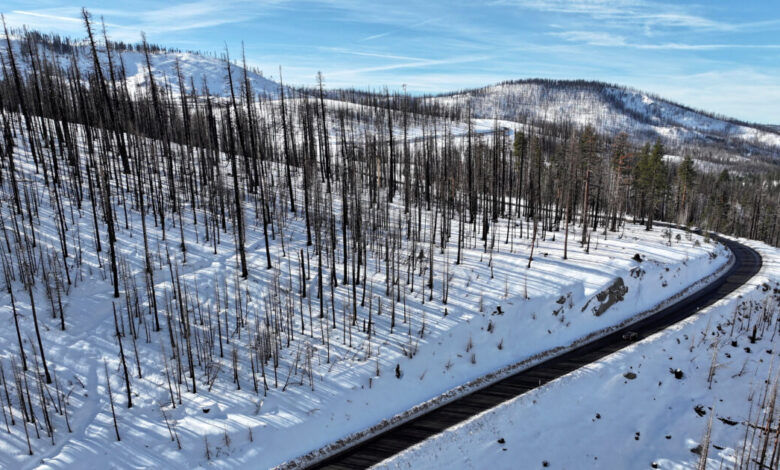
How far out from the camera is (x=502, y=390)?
83.4 feet

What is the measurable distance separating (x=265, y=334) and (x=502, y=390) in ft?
55.2

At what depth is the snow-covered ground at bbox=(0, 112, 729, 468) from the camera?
67.3 feet

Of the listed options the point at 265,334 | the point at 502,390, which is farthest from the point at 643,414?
the point at 265,334

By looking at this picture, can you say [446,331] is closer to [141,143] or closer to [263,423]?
[263,423]

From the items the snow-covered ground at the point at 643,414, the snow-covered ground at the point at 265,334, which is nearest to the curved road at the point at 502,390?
the snow-covered ground at the point at 643,414

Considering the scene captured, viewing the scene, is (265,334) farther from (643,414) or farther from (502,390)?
(643,414)

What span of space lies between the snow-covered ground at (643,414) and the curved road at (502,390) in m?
0.82

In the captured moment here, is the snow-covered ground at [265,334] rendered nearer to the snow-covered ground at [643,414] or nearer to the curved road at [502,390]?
the curved road at [502,390]

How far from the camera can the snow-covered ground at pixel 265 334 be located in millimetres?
20500

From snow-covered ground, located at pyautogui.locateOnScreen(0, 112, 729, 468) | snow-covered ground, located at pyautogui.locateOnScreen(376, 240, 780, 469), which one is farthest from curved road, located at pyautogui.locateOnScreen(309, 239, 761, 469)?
snow-covered ground, located at pyautogui.locateOnScreen(0, 112, 729, 468)

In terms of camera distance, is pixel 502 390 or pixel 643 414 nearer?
pixel 643 414

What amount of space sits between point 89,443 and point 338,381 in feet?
43.6

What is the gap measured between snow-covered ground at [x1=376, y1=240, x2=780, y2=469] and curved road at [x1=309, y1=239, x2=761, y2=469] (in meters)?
0.82

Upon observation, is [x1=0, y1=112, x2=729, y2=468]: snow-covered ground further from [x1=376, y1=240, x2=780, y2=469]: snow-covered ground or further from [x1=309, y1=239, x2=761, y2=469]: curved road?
[x1=376, y1=240, x2=780, y2=469]: snow-covered ground
